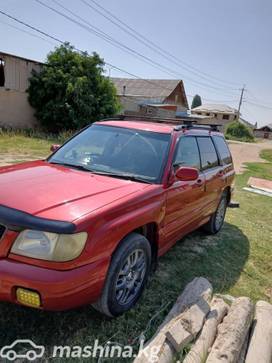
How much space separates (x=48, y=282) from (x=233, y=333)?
1.48 m

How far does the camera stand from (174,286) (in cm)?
343

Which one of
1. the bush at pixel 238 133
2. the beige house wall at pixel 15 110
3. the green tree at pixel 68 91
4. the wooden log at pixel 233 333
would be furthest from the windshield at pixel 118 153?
the bush at pixel 238 133

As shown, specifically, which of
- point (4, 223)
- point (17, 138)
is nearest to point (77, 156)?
point (4, 223)

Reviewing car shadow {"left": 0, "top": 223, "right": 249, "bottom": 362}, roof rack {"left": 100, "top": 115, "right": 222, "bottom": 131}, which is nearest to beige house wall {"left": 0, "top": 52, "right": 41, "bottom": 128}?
roof rack {"left": 100, "top": 115, "right": 222, "bottom": 131}

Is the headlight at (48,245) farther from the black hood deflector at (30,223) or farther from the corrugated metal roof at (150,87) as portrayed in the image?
the corrugated metal roof at (150,87)

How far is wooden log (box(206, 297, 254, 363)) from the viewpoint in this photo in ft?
7.22

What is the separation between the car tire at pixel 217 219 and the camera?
5059 mm

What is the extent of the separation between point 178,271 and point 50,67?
16795mm

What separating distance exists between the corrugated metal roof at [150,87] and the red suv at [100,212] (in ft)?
108

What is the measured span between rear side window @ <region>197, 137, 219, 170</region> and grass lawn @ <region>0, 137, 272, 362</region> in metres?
1.24

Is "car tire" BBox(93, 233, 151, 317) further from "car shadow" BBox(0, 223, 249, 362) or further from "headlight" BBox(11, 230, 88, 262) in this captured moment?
"headlight" BBox(11, 230, 88, 262)

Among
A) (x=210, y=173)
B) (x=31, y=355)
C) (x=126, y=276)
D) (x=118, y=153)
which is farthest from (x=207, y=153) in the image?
(x=31, y=355)

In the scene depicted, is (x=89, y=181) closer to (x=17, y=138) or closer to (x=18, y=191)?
(x=18, y=191)

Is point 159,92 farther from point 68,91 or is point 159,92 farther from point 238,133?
point 68,91
